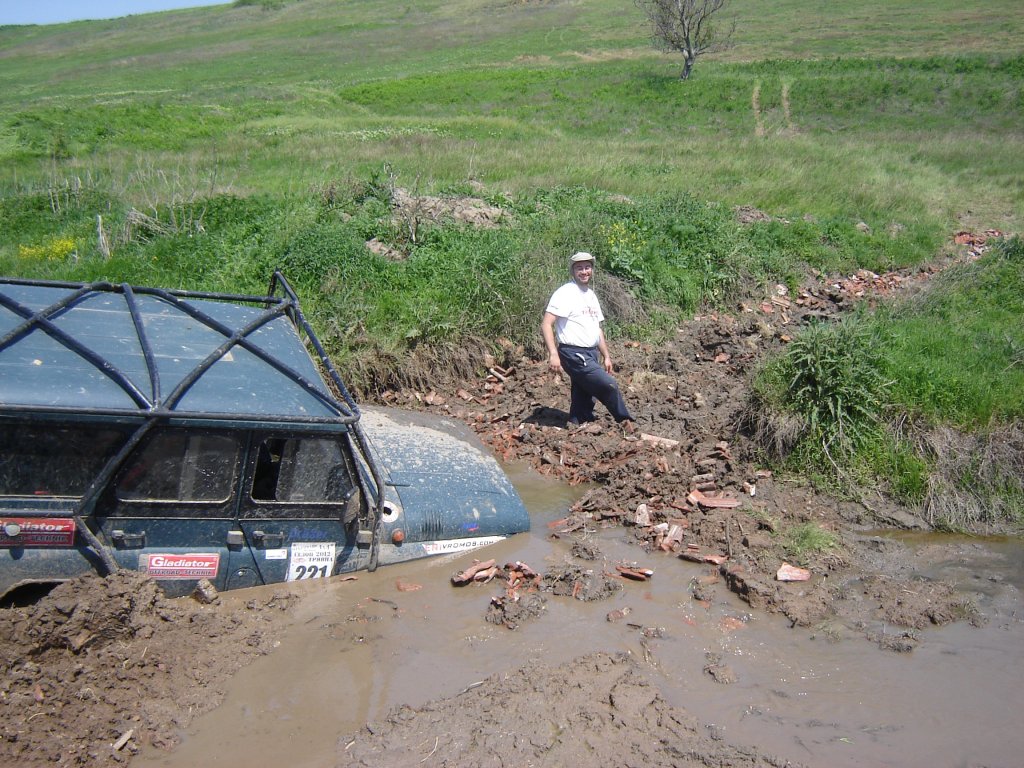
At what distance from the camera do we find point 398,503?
5.85m

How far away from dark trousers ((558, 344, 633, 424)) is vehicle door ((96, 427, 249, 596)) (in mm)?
4123

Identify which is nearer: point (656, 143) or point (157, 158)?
point (157, 158)

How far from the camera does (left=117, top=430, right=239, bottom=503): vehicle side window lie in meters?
4.73

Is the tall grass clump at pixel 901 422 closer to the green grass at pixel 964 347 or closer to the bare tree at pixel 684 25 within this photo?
the green grass at pixel 964 347

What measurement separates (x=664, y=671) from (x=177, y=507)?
3083 mm

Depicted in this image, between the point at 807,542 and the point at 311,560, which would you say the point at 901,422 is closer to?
the point at 807,542

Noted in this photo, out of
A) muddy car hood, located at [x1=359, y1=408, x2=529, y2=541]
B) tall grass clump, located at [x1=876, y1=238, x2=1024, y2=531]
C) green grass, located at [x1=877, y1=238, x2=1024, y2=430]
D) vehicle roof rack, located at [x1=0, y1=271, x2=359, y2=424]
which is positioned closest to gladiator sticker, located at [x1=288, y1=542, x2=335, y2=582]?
muddy car hood, located at [x1=359, y1=408, x2=529, y2=541]

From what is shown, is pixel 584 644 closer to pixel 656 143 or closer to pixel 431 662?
pixel 431 662

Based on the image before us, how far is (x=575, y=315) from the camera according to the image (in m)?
8.23

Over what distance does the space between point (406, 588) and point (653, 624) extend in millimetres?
1699

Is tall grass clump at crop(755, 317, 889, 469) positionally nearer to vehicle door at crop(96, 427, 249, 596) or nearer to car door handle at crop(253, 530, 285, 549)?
car door handle at crop(253, 530, 285, 549)

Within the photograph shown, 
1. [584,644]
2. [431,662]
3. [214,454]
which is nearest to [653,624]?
[584,644]

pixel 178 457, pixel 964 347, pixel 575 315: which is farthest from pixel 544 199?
pixel 178 457

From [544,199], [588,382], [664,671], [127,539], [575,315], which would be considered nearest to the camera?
[127,539]
